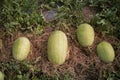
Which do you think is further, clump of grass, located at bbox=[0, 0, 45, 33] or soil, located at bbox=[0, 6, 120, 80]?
clump of grass, located at bbox=[0, 0, 45, 33]

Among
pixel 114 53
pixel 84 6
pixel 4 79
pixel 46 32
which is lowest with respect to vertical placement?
pixel 4 79

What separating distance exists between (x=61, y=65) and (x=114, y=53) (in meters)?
0.67

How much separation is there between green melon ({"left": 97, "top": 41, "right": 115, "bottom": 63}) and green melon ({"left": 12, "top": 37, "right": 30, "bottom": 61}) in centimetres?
89

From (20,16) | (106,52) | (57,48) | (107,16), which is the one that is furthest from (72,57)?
(20,16)

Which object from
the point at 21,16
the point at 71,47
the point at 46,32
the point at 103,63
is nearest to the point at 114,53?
the point at 103,63

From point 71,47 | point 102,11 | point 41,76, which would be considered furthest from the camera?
point 102,11

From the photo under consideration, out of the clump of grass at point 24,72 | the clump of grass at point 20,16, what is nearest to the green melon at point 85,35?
the clump of grass at point 24,72

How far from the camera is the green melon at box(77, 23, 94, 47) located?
346cm

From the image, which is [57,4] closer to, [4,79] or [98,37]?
[98,37]

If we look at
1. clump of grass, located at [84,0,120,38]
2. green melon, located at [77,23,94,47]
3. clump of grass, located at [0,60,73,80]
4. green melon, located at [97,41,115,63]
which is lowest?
clump of grass, located at [0,60,73,80]

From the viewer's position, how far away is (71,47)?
361 cm

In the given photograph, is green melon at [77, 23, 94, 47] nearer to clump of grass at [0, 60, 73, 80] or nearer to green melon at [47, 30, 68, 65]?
green melon at [47, 30, 68, 65]

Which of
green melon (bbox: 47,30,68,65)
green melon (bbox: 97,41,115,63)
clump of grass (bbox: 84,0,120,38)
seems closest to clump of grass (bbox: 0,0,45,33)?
green melon (bbox: 47,30,68,65)

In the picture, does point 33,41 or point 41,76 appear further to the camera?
point 33,41
